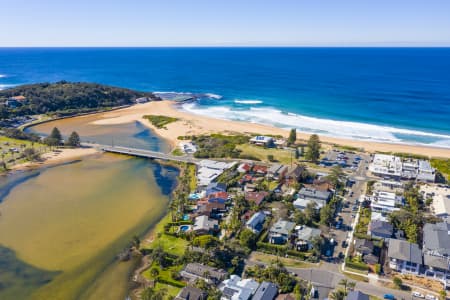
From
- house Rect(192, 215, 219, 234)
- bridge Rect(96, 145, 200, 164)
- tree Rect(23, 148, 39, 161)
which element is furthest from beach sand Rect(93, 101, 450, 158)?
house Rect(192, 215, 219, 234)

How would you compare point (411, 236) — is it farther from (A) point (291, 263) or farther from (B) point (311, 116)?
(B) point (311, 116)

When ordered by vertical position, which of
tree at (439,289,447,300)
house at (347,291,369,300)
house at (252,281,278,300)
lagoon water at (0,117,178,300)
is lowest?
lagoon water at (0,117,178,300)

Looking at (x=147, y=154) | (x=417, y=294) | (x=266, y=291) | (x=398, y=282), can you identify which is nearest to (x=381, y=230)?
(x=398, y=282)

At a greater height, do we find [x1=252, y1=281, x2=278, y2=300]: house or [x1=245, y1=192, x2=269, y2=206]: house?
[x1=245, y1=192, x2=269, y2=206]: house

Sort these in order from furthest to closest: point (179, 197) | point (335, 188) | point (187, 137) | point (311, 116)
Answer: point (311, 116) < point (187, 137) < point (335, 188) < point (179, 197)

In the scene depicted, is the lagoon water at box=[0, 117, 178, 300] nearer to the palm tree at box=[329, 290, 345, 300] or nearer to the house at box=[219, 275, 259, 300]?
the house at box=[219, 275, 259, 300]

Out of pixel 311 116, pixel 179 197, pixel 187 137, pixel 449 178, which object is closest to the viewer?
pixel 179 197

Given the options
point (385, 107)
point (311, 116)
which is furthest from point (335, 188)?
point (385, 107)
